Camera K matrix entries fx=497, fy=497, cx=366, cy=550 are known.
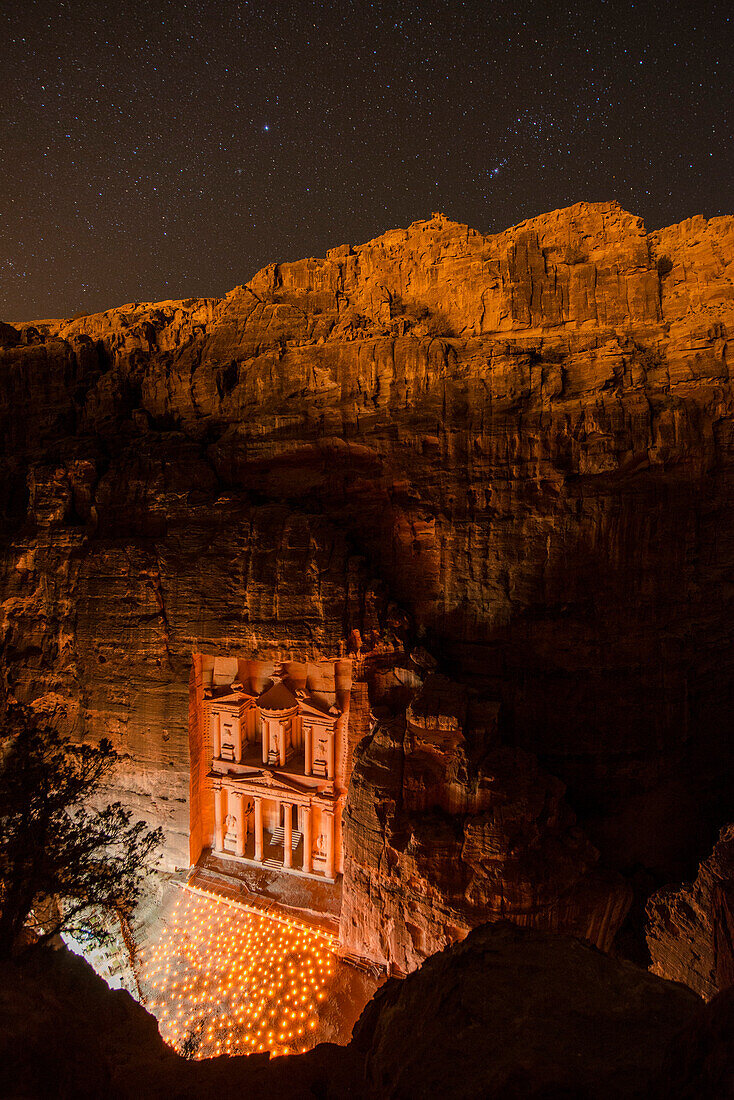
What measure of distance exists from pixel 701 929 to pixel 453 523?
39.3 feet

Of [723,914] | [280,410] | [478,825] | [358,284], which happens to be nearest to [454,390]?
[280,410]

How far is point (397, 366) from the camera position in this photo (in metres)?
18.5

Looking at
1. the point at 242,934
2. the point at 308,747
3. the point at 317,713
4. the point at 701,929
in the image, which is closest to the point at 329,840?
the point at 308,747

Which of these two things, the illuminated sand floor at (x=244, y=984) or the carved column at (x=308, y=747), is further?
the carved column at (x=308, y=747)

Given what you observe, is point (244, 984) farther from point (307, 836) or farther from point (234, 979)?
point (307, 836)

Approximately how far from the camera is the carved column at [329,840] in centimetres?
1778

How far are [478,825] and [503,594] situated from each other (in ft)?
23.3

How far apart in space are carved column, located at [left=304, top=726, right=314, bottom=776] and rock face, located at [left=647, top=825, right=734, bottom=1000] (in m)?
11.0

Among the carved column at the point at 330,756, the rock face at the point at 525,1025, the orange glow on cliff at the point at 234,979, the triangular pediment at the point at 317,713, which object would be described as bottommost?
the orange glow on cliff at the point at 234,979

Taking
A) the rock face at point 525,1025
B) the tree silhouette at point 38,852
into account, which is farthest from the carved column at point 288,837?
the rock face at point 525,1025

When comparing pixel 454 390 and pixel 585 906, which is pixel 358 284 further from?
pixel 585 906

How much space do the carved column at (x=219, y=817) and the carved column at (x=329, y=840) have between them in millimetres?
4071

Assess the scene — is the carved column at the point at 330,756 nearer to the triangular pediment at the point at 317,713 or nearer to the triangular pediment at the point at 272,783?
the triangular pediment at the point at 317,713

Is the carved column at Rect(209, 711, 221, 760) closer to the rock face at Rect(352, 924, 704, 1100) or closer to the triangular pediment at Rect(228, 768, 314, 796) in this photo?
the triangular pediment at Rect(228, 768, 314, 796)
